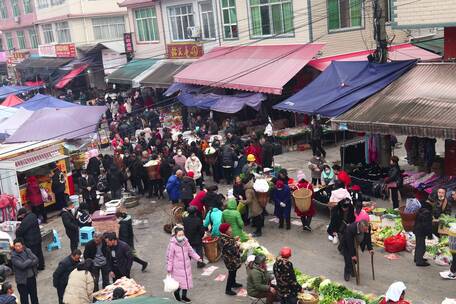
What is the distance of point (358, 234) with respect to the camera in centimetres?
1053

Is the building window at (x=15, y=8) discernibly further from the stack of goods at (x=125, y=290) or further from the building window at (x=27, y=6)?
the stack of goods at (x=125, y=290)

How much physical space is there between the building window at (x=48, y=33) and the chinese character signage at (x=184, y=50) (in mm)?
20756

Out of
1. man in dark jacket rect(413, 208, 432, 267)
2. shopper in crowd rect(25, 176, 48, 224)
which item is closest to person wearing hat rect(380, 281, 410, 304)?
man in dark jacket rect(413, 208, 432, 267)

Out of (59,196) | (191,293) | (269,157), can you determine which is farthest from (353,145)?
(59,196)

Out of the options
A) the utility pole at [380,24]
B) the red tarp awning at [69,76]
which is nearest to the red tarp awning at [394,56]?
the utility pole at [380,24]

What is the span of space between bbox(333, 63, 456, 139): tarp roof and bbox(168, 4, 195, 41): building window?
17.7 meters

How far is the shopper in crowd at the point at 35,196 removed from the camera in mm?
16188

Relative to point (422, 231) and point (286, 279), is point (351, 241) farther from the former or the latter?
point (286, 279)

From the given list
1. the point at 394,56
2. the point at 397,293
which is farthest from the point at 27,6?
the point at 397,293

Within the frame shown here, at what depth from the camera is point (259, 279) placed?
920 cm

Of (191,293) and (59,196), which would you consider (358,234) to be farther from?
(59,196)

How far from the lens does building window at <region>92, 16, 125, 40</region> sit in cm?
4369

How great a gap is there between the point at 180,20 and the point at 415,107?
807 inches

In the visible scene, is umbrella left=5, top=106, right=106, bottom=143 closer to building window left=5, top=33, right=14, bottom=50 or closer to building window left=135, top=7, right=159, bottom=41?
building window left=135, top=7, right=159, bottom=41
